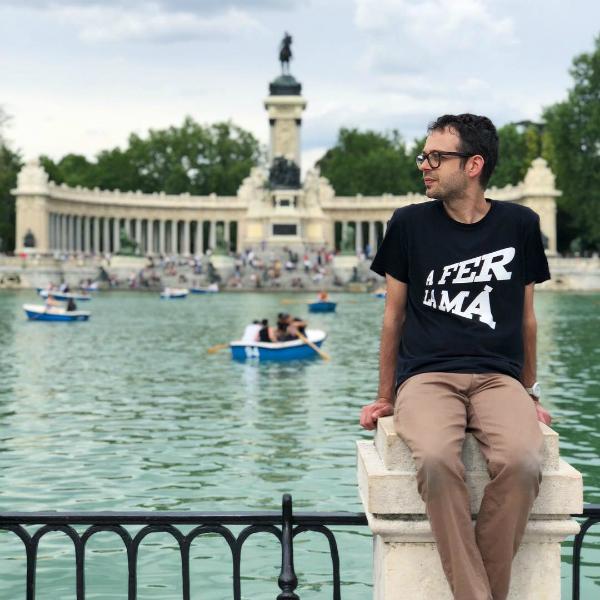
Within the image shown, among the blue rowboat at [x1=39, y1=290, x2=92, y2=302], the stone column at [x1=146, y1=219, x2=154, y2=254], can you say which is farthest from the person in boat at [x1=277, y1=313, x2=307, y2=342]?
the stone column at [x1=146, y1=219, x2=154, y2=254]

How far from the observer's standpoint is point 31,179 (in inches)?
3969

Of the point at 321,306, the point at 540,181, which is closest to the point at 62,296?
the point at 321,306

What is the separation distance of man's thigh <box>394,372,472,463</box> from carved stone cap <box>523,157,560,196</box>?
94526mm

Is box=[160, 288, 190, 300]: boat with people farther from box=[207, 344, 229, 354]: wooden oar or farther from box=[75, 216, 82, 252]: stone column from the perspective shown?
box=[75, 216, 82, 252]: stone column

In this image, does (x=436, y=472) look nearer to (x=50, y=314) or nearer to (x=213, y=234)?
(x=50, y=314)

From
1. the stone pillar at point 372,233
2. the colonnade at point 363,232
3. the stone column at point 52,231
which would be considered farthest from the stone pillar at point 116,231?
the stone pillar at point 372,233

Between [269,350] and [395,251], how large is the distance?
23.6 meters

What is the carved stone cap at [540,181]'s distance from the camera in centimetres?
9731

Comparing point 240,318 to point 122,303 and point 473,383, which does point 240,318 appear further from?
point 473,383

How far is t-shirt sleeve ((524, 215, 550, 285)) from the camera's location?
5.54 meters

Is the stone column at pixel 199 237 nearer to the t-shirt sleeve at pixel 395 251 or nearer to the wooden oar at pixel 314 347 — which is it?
the wooden oar at pixel 314 347

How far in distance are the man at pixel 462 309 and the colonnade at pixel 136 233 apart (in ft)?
322

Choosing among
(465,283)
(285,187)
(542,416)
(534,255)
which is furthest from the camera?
(285,187)

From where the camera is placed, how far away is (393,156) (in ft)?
424
